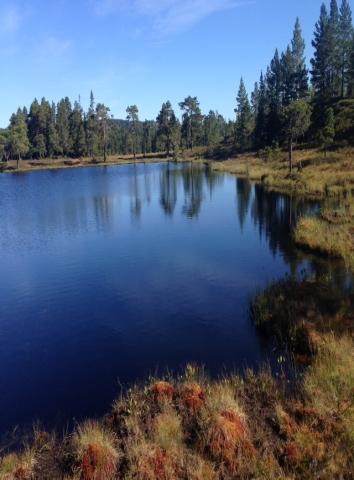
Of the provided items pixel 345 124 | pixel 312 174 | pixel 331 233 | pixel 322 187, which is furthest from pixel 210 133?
pixel 331 233

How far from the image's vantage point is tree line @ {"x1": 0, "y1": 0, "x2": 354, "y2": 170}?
9269cm

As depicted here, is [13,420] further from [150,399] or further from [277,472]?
[277,472]

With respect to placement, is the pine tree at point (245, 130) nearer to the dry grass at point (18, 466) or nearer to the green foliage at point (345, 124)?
the green foliage at point (345, 124)

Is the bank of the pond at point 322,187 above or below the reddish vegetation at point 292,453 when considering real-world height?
above

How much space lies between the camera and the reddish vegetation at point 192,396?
10.2 meters

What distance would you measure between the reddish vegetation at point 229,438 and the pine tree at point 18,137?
13402 centimetres

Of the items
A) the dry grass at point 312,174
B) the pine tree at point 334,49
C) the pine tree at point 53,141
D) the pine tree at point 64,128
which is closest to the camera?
the dry grass at point 312,174

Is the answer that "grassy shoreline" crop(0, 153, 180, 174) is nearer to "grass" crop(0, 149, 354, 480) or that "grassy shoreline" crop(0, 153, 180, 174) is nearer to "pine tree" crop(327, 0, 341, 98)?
"pine tree" crop(327, 0, 341, 98)

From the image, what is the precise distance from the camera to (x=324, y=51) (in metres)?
107

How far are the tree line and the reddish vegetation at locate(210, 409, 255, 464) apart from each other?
192 ft

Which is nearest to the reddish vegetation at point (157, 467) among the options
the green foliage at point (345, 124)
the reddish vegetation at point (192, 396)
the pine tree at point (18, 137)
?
the reddish vegetation at point (192, 396)

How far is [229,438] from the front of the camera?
8.80 meters

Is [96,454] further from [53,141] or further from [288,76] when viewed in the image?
[53,141]

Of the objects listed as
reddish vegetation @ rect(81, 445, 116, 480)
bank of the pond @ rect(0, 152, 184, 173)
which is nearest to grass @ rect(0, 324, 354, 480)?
reddish vegetation @ rect(81, 445, 116, 480)
